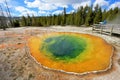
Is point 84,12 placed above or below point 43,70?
above

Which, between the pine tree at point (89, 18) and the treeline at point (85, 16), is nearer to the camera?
the pine tree at point (89, 18)

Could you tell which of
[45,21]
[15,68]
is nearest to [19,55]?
[15,68]

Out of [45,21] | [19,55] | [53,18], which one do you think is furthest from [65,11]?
[19,55]

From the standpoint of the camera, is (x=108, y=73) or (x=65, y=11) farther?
(x=65, y=11)

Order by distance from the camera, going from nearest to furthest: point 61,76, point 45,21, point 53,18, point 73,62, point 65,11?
point 61,76, point 73,62, point 65,11, point 53,18, point 45,21

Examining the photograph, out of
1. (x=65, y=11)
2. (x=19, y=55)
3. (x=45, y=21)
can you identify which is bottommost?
(x=19, y=55)

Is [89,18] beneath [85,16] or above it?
beneath

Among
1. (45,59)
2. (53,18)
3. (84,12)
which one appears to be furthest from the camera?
(53,18)

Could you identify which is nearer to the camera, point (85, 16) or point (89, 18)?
point (89, 18)

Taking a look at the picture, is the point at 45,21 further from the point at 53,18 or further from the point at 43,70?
the point at 43,70

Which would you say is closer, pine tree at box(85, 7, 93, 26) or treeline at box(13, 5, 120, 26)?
pine tree at box(85, 7, 93, 26)
